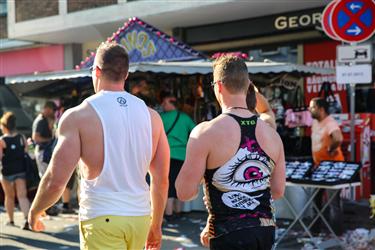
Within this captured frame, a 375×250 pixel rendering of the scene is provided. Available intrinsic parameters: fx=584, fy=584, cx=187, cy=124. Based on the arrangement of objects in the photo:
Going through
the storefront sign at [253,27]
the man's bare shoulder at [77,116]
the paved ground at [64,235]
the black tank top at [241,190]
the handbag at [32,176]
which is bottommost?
the paved ground at [64,235]

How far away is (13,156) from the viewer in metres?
8.36

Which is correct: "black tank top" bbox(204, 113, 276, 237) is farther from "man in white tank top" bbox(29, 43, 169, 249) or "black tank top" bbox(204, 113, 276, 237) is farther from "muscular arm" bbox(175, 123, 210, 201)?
"man in white tank top" bbox(29, 43, 169, 249)

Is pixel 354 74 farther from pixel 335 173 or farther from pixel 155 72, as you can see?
pixel 155 72

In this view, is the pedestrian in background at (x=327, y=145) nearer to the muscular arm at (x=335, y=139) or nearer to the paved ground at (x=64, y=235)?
the muscular arm at (x=335, y=139)

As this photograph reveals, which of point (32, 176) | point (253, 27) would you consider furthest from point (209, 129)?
point (253, 27)

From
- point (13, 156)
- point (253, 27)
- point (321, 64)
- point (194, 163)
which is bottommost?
point (13, 156)

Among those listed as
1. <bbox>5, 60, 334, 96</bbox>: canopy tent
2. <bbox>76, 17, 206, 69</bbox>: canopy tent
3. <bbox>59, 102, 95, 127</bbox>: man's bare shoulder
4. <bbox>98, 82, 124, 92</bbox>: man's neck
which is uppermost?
<bbox>76, 17, 206, 69</bbox>: canopy tent

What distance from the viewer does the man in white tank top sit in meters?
3.03

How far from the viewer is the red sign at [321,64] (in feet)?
37.4

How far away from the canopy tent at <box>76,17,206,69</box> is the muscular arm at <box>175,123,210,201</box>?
235 inches

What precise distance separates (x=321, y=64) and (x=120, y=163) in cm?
928

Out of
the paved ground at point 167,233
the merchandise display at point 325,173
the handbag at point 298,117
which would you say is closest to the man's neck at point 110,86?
the merchandise display at point 325,173

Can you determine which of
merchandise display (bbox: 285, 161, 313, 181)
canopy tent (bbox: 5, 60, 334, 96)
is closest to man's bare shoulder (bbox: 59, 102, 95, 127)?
merchandise display (bbox: 285, 161, 313, 181)

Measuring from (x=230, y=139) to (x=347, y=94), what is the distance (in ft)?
28.3
